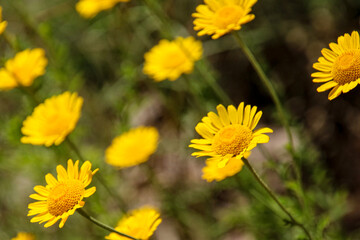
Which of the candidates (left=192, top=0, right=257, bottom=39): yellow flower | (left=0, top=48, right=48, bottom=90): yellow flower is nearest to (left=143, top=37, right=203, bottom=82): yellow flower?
(left=192, top=0, right=257, bottom=39): yellow flower

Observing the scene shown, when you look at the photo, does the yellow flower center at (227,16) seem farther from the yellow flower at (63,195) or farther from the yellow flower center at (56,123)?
the yellow flower center at (56,123)

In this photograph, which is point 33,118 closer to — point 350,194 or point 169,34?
point 169,34

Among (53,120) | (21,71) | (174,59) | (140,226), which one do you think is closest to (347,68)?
(140,226)

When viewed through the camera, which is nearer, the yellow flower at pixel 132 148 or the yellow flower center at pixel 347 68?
the yellow flower center at pixel 347 68

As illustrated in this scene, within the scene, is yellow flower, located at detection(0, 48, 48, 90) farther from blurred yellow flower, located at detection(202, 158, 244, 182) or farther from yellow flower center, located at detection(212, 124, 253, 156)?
yellow flower center, located at detection(212, 124, 253, 156)

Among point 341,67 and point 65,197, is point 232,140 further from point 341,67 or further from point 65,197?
point 65,197

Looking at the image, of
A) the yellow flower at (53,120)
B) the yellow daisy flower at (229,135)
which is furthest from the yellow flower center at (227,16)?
the yellow flower at (53,120)

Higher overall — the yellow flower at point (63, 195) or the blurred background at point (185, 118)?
the yellow flower at point (63, 195)

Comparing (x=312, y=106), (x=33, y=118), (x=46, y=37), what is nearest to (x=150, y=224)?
(x=33, y=118)
